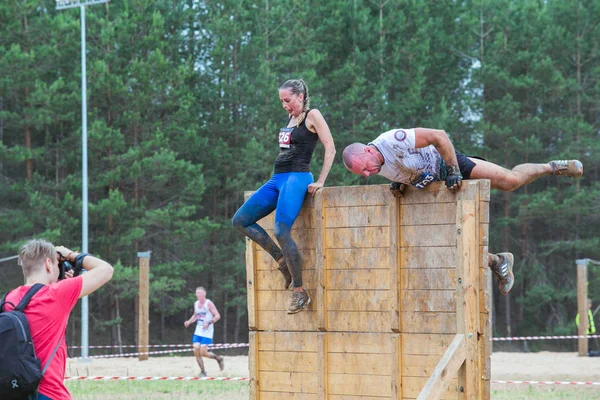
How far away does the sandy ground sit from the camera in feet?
52.5

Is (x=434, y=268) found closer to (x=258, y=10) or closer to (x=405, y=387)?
(x=405, y=387)

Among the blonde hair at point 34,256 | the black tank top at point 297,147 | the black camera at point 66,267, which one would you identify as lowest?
the black camera at point 66,267

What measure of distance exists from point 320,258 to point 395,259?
66 centimetres

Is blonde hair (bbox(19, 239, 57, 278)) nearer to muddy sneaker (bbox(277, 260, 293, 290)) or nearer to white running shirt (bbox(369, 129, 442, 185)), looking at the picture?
white running shirt (bbox(369, 129, 442, 185))

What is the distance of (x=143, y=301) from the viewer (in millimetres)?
18828

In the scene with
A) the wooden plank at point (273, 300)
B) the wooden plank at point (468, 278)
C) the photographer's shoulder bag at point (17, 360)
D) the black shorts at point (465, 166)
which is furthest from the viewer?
the wooden plank at point (273, 300)

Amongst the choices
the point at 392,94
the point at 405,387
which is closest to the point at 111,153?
the point at 392,94

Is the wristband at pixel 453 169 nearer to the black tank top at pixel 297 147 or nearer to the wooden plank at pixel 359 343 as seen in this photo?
the black tank top at pixel 297 147

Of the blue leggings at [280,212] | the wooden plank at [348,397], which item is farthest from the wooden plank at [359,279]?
the wooden plank at [348,397]

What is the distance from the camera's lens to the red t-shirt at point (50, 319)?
4.45 m

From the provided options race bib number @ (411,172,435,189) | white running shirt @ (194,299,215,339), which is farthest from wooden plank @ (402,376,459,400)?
white running shirt @ (194,299,215,339)

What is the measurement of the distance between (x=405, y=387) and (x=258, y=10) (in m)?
26.7

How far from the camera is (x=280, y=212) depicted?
703 cm

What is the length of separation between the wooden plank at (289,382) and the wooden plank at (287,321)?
14.4 inches
